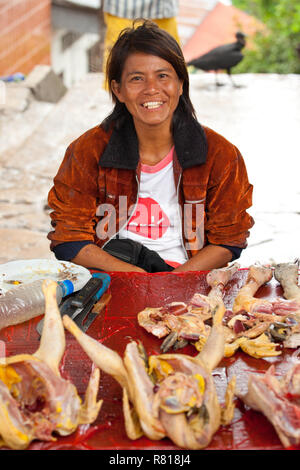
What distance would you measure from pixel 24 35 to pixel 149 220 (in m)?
6.53

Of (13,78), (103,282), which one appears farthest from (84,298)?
(13,78)

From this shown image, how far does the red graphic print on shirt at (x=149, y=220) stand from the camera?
97.5 inches

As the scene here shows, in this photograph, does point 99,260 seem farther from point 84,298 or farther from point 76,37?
point 76,37

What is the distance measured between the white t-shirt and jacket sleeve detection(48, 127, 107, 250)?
20 centimetres

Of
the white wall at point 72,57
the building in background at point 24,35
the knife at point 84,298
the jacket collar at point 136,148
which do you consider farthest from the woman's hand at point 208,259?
the white wall at point 72,57

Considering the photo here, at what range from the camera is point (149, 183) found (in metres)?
2.46

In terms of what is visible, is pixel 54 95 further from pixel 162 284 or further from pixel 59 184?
pixel 162 284

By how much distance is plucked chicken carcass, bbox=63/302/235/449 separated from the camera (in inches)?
42.6

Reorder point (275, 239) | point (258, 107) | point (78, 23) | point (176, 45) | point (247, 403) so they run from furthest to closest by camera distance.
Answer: point (78, 23) < point (258, 107) < point (275, 239) < point (176, 45) < point (247, 403)

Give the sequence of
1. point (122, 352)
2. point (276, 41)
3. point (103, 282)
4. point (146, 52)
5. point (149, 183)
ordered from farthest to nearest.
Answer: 1. point (276, 41)
2. point (149, 183)
3. point (146, 52)
4. point (103, 282)
5. point (122, 352)

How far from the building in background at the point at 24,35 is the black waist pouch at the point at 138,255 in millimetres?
6116

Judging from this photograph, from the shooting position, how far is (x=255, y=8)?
12516 mm

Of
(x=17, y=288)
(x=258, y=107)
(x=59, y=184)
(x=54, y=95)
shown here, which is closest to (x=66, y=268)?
(x=17, y=288)
